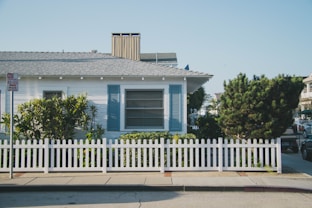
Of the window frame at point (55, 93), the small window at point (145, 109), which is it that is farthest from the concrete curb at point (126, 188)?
the window frame at point (55, 93)

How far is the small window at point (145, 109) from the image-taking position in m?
12.7

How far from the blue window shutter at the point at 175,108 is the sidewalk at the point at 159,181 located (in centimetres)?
291

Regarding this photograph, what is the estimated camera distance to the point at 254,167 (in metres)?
9.85

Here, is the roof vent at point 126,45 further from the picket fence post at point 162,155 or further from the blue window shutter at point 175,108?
the picket fence post at point 162,155

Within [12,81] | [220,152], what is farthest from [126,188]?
[12,81]

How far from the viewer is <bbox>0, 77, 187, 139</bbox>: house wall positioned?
12.4 metres

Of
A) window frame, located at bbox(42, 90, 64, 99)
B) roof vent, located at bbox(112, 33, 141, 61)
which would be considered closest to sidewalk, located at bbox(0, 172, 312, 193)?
window frame, located at bbox(42, 90, 64, 99)

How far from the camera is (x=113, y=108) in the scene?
12422 mm

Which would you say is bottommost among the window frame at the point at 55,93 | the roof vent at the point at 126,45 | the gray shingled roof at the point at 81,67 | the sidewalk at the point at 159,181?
the sidewalk at the point at 159,181

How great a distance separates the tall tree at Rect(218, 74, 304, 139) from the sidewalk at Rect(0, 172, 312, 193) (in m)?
1.41

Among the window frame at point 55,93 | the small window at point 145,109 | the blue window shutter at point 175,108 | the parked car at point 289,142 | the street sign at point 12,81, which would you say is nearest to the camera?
the street sign at point 12,81

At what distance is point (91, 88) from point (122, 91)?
4.02ft

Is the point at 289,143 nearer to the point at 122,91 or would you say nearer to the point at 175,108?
the point at 175,108

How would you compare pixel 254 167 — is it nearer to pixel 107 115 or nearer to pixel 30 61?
pixel 107 115
